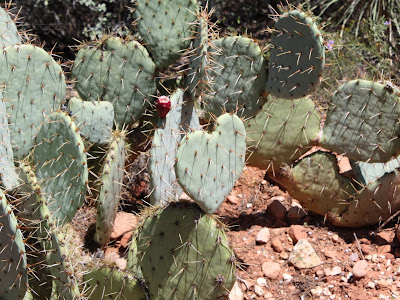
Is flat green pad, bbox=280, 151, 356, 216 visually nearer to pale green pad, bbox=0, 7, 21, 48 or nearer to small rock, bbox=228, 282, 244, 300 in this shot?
small rock, bbox=228, 282, 244, 300

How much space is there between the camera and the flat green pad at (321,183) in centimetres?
358

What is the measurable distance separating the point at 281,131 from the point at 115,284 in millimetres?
1385

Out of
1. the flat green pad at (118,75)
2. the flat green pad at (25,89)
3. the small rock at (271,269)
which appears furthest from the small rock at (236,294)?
the flat green pad at (25,89)

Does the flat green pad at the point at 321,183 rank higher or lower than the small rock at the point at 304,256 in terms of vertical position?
higher

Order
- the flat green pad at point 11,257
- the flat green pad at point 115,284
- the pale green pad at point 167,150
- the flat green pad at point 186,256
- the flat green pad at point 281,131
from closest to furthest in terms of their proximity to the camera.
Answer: the flat green pad at point 11,257 < the flat green pad at point 186,256 < the flat green pad at point 115,284 < the pale green pad at point 167,150 < the flat green pad at point 281,131

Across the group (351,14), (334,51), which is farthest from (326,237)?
(351,14)

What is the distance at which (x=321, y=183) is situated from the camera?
359cm

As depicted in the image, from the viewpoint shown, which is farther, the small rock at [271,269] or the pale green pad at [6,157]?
the small rock at [271,269]

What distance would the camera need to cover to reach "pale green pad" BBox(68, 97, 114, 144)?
3486 mm

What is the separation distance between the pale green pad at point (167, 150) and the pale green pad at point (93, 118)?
A: 1.34 ft

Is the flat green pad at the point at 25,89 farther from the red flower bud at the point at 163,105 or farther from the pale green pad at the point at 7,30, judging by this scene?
the red flower bud at the point at 163,105

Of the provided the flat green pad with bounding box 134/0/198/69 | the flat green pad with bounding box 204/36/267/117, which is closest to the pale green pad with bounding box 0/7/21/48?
the flat green pad with bounding box 134/0/198/69

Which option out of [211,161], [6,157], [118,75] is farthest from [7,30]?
[211,161]

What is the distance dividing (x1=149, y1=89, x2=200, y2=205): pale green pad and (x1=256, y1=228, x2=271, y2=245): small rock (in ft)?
1.96
